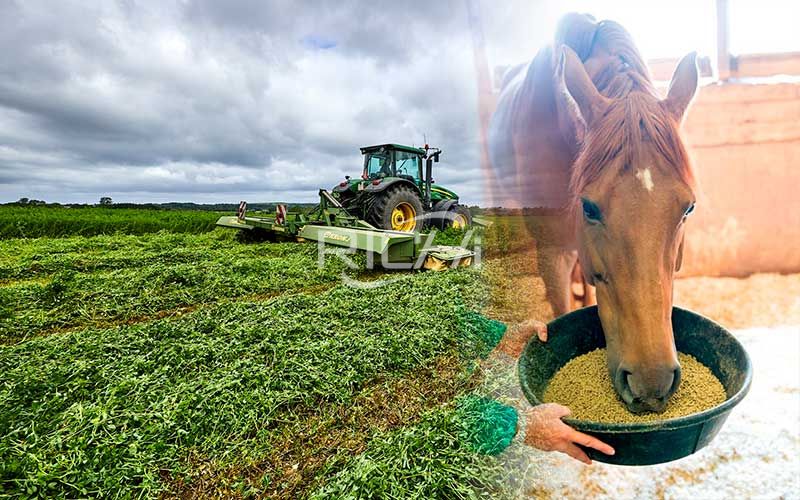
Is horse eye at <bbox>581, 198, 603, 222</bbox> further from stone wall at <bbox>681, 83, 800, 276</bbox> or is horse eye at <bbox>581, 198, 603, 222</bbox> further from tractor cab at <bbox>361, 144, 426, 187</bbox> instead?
tractor cab at <bbox>361, 144, 426, 187</bbox>

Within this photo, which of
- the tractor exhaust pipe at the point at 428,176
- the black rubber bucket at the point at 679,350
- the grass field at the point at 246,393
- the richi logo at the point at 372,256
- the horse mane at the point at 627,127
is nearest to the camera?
the black rubber bucket at the point at 679,350

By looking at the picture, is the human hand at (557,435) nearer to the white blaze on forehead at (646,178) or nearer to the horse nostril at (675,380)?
the horse nostril at (675,380)

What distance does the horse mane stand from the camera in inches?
37.9

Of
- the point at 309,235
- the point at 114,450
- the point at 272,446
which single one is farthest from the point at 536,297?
the point at 309,235

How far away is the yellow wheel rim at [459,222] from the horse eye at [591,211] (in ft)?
24.9

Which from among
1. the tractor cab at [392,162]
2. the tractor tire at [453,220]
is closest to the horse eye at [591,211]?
the tractor cab at [392,162]

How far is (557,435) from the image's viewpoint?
3.34 feet

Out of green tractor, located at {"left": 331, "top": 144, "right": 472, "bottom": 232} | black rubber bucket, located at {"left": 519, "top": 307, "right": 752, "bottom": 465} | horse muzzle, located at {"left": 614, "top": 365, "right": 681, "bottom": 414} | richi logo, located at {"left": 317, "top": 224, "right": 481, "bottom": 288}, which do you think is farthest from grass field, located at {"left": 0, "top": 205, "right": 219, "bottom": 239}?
horse muzzle, located at {"left": 614, "top": 365, "right": 681, "bottom": 414}

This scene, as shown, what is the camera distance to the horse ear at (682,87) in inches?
39.5

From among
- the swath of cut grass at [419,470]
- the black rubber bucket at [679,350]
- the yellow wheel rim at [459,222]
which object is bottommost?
the swath of cut grass at [419,470]

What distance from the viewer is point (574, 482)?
1.42m

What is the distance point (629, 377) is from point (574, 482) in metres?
0.73

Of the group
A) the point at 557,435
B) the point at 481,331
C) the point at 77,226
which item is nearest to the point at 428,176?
the point at 481,331

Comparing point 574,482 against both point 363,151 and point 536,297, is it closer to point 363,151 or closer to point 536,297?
point 536,297
